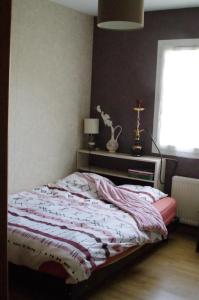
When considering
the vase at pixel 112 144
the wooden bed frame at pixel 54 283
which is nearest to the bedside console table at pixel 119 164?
the vase at pixel 112 144

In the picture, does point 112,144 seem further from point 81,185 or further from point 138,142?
point 81,185

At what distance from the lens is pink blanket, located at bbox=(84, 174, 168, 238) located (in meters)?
3.21

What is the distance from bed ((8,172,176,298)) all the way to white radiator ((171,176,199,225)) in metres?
0.21

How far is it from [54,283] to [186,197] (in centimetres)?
216

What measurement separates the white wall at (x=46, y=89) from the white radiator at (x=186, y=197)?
1.43 metres

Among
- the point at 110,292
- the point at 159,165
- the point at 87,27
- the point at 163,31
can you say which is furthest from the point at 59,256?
the point at 87,27

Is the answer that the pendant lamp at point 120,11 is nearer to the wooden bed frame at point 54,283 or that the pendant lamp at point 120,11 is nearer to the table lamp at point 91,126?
the wooden bed frame at point 54,283

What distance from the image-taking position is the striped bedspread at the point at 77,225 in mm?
2455

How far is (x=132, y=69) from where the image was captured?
458cm

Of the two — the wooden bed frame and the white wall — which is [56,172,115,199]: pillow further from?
the wooden bed frame

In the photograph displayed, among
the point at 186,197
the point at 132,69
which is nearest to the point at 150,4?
the point at 132,69

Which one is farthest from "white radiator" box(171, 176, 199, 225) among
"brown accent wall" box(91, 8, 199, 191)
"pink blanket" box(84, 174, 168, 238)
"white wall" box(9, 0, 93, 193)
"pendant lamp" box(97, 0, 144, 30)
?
"pendant lamp" box(97, 0, 144, 30)

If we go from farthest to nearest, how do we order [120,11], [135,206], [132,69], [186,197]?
[132,69], [186,197], [135,206], [120,11]

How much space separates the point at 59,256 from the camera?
7.84ft
